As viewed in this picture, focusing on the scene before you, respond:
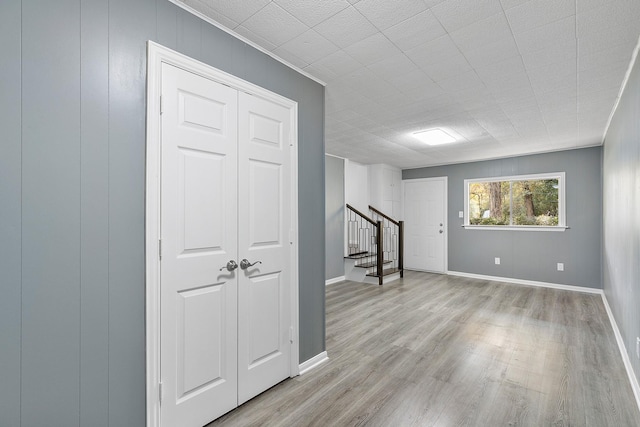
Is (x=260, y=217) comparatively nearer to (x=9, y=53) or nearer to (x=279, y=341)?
(x=279, y=341)

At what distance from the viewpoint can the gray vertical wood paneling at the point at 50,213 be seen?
123 cm

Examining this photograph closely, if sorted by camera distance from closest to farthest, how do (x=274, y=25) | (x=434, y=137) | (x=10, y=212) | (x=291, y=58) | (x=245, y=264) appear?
(x=10, y=212) → (x=274, y=25) → (x=245, y=264) → (x=291, y=58) → (x=434, y=137)

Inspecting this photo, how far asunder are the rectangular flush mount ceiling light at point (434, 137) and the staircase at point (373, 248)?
179 cm

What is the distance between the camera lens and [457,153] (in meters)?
5.51

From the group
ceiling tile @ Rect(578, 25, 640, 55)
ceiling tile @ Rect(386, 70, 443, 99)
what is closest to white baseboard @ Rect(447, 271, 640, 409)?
ceiling tile @ Rect(578, 25, 640, 55)

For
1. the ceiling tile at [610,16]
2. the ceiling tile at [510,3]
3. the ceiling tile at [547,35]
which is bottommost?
the ceiling tile at [610,16]

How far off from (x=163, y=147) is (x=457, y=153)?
5213mm

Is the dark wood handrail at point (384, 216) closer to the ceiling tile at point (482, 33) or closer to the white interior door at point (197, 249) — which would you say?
the ceiling tile at point (482, 33)

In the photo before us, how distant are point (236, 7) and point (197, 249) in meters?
1.46

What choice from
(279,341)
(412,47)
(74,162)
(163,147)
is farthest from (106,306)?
(412,47)

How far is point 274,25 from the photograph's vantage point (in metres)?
1.93

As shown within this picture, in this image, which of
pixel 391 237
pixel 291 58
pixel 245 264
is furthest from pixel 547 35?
pixel 391 237

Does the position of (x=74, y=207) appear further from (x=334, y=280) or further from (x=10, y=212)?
(x=334, y=280)

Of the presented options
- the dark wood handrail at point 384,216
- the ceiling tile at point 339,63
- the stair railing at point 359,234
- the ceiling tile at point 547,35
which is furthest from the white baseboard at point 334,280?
the ceiling tile at point 547,35
